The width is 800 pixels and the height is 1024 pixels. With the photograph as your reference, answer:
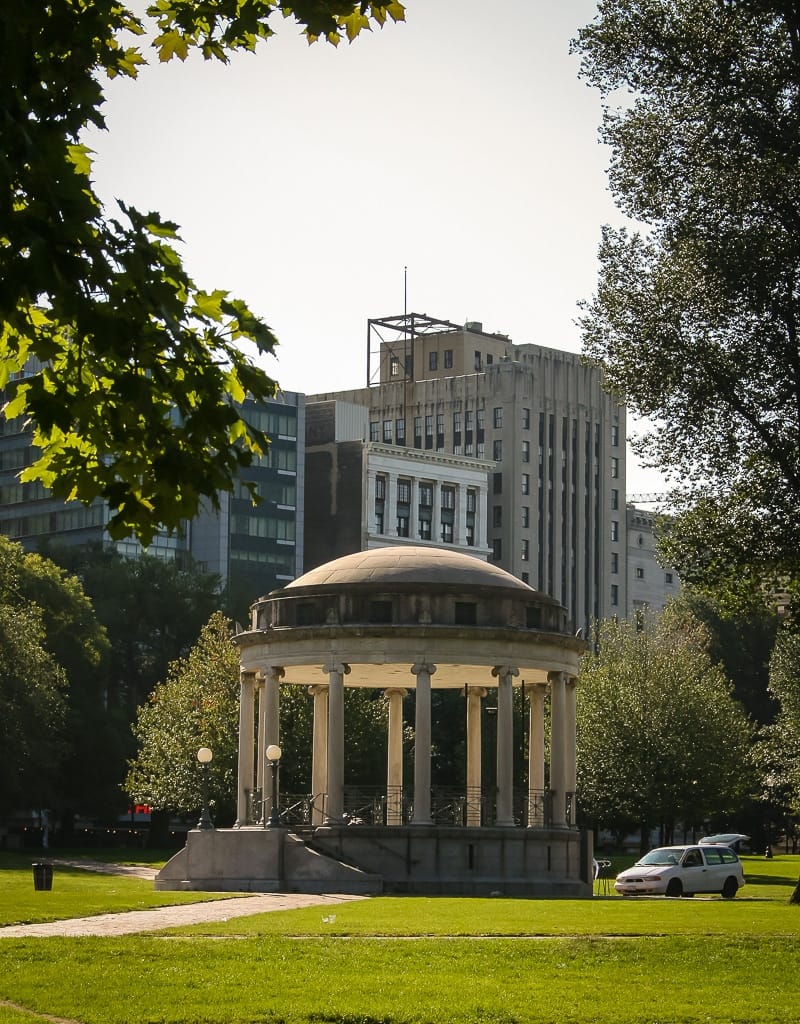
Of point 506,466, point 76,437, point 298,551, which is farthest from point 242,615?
point 76,437

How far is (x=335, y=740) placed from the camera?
51250mm

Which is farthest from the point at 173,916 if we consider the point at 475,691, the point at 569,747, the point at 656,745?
the point at 656,745

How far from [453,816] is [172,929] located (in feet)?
85.3

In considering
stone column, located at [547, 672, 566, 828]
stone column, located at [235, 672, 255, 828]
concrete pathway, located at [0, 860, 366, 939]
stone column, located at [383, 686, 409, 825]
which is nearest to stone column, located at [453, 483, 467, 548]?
stone column, located at [383, 686, 409, 825]

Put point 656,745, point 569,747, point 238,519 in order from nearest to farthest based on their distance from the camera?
point 569,747
point 656,745
point 238,519

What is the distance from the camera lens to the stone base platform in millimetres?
48125

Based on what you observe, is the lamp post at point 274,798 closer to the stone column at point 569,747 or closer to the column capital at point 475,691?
the stone column at point 569,747

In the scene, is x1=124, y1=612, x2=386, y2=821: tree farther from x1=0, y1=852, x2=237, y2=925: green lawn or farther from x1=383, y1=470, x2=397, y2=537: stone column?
x1=383, y1=470, x2=397, y2=537: stone column

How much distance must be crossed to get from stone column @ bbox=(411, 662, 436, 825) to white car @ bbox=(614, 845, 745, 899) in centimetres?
635

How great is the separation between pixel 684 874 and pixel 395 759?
10853 mm

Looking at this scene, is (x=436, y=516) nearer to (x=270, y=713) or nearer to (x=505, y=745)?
(x=270, y=713)

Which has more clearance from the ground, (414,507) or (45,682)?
(414,507)

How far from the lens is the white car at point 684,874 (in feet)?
170

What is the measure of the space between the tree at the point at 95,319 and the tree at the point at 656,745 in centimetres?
6439
